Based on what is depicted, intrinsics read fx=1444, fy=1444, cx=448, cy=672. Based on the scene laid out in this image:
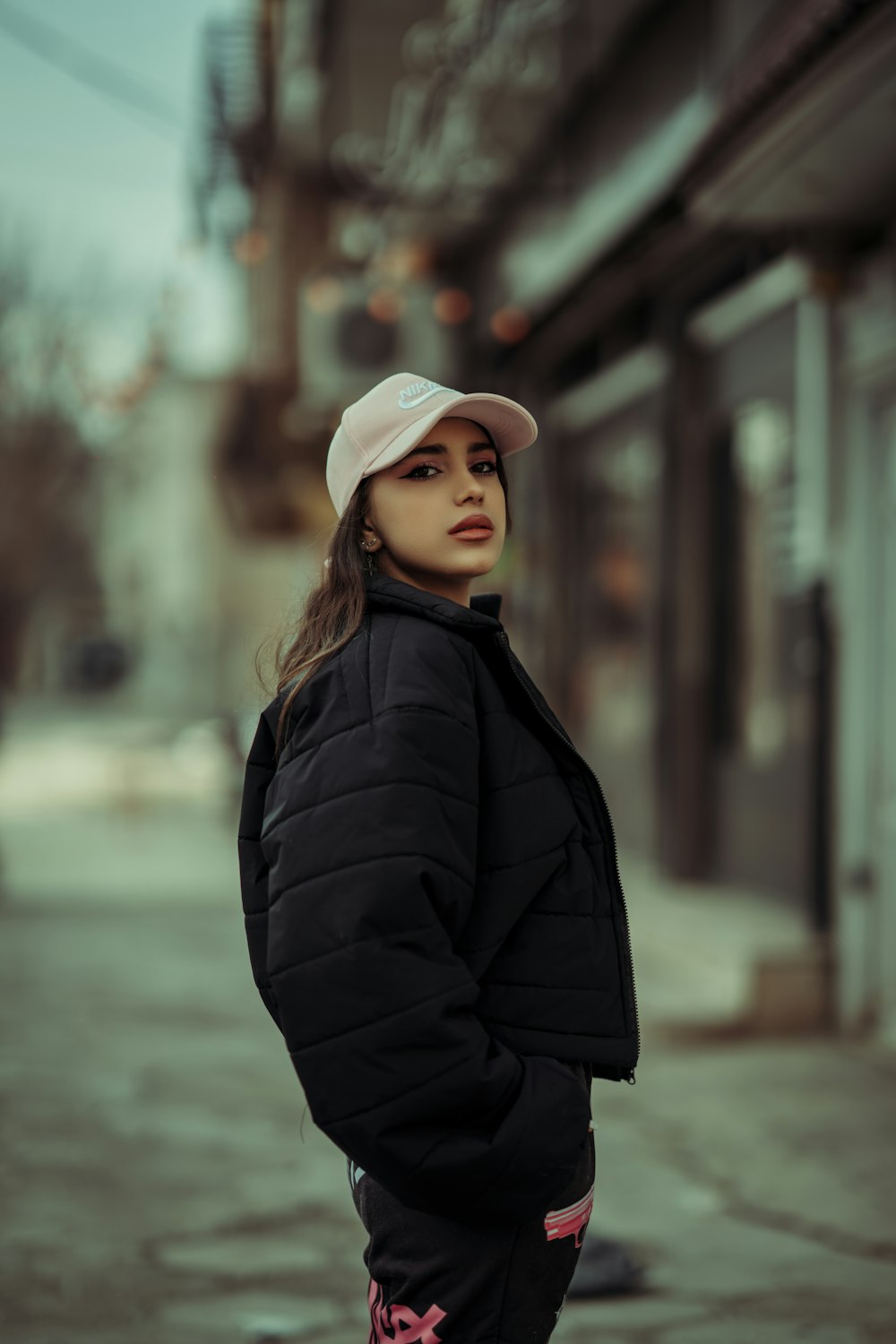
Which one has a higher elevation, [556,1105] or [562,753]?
[562,753]

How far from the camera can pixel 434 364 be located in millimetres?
11562

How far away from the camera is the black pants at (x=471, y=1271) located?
1866mm

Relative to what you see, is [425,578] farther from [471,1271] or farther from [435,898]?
[471,1271]

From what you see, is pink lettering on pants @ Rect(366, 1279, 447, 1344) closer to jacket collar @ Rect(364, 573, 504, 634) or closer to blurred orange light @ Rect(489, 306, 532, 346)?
jacket collar @ Rect(364, 573, 504, 634)

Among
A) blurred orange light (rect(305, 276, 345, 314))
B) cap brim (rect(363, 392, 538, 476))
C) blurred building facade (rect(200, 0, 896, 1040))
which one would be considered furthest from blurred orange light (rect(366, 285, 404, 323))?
cap brim (rect(363, 392, 538, 476))

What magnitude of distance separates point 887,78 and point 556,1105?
3.80 meters

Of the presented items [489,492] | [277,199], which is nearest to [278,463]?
[277,199]

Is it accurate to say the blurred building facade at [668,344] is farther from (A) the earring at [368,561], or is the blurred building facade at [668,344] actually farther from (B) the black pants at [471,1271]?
(B) the black pants at [471,1271]

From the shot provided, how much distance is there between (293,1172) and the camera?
459 cm

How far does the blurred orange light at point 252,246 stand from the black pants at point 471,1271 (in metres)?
14.7

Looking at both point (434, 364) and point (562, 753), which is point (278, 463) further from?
point (562, 753)

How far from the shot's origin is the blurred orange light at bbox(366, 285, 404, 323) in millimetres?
11523

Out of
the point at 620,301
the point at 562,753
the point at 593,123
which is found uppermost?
the point at 593,123

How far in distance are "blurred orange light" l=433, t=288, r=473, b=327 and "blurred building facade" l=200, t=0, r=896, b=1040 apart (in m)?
0.03
